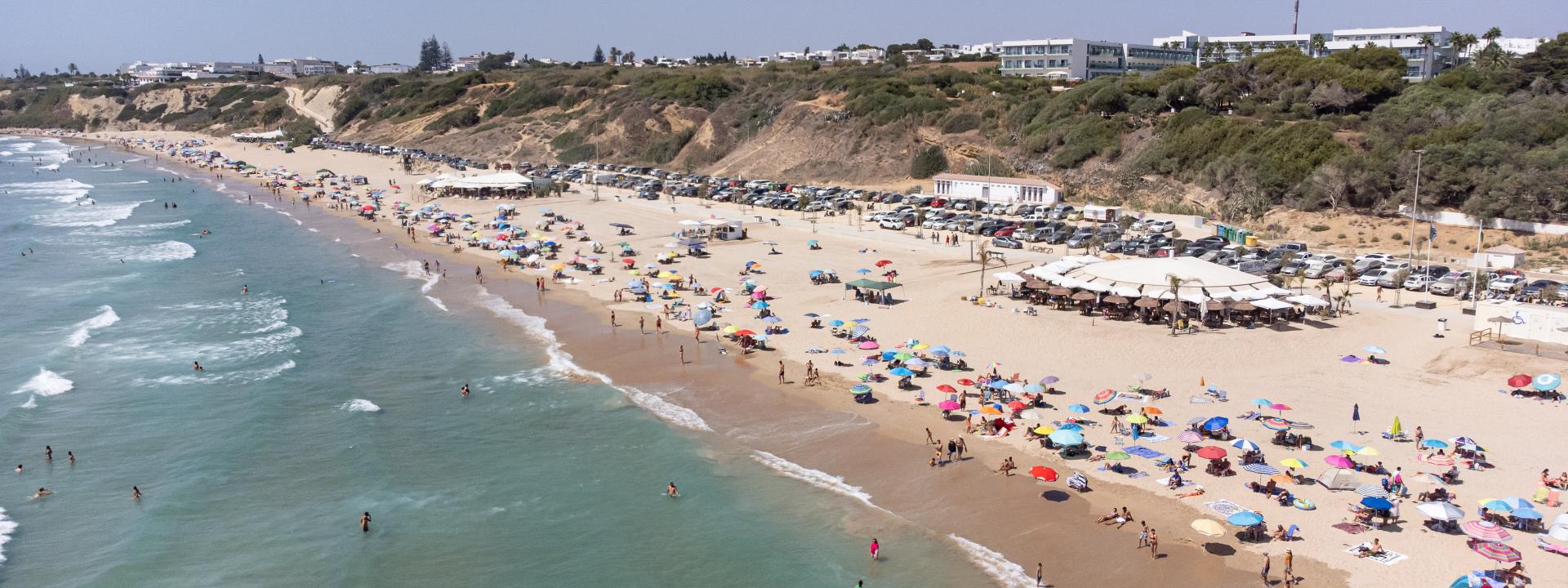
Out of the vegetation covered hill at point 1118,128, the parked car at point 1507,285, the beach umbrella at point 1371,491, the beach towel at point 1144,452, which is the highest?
the vegetation covered hill at point 1118,128

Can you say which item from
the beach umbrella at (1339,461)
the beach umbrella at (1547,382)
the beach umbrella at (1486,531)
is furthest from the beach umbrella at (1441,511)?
the beach umbrella at (1547,382)

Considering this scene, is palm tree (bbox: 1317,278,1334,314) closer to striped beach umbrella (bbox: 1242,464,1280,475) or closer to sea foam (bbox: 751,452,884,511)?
A: striped beach umbrella (bbox: 1242,464,1280,475)

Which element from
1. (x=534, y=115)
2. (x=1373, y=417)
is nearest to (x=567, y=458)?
(x=1373, y=417)

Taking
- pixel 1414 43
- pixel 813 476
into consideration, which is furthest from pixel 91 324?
pixel 1414 43

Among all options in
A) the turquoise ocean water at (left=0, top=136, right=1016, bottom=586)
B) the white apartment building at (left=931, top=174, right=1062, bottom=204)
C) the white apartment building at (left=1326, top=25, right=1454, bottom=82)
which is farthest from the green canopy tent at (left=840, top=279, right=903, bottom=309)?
the white apartment building at (left=1326, top=25, right=1454, bottom=82)

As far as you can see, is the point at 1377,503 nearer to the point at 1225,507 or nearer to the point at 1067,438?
the point at 1225,507

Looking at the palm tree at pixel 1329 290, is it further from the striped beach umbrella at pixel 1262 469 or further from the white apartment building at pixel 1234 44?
the white apartment building at pixel 1234 44

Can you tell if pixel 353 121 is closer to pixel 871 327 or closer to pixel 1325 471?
pixel 871 327
